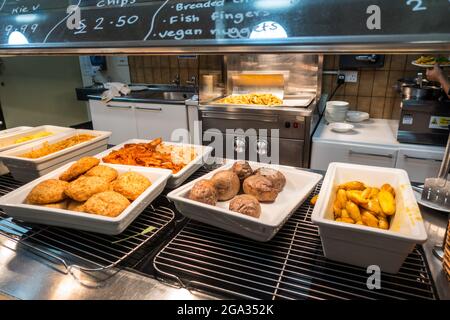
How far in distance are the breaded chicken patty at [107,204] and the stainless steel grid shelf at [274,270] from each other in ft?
0.53

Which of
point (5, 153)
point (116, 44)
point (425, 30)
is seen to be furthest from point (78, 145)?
point (425, 30)

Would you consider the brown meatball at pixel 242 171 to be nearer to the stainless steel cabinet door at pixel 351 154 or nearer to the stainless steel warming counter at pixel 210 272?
the stainless steel warming counter at pixel 210 272

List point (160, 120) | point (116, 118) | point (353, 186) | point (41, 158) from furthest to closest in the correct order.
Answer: point (116, 118), point (160, 120), point (41, 158), point (353, 186)

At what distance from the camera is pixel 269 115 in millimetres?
2402

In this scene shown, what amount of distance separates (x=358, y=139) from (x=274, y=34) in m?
1.77

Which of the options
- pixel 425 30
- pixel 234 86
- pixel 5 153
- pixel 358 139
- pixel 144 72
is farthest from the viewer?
pixel 144 72

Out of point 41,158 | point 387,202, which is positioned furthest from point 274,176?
point 41,158

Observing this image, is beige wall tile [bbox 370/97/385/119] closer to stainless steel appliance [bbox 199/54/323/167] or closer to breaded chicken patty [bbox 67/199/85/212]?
stainless steel appliance [bbox 199/54/323/167]

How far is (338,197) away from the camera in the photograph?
Answer: 2.66ft

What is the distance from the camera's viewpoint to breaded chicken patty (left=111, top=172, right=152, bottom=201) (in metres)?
0.87

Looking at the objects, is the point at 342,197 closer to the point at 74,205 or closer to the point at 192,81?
the point at 74,205

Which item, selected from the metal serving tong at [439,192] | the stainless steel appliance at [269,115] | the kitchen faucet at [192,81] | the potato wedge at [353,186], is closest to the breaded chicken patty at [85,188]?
the potato wedge at [353,186]

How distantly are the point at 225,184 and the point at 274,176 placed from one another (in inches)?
6.5
